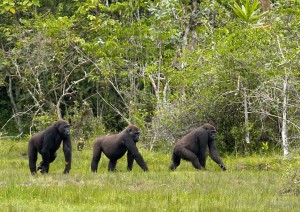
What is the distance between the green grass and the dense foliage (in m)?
2.23

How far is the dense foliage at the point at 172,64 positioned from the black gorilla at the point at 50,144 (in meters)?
2.92

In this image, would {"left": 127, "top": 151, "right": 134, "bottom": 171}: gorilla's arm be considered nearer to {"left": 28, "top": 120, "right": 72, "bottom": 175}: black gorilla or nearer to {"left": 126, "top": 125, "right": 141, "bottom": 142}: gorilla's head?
{"left": 126, "top": 125, "right": 141, "bottom": 142}: gorilla's head

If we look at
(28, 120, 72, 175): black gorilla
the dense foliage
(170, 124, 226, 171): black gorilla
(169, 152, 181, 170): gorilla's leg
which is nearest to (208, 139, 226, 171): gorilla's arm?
(170, 124, 226, 171): black gorilla

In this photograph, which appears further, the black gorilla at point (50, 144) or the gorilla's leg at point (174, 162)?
the gorilla's leg at point (174, 162)

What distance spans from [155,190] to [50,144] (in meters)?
4.15

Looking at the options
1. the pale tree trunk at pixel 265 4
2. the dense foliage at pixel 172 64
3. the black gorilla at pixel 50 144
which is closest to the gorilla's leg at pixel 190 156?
the dense foliage at pixel 172 64

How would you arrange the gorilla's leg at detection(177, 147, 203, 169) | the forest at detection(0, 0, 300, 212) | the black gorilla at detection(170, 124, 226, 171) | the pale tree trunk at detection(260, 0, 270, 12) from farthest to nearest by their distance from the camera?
the pale tree trunk at detection(260, 0, 270, 12) < the black gorilla at detection(170, 124, 226, 171) < the gorilla's leg at detection(177, 147, 203, 169) < the forest at detection(0, 0, 300, 212)

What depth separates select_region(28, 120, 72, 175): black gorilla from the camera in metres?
15.9

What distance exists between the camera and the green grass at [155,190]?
10719 millimetres

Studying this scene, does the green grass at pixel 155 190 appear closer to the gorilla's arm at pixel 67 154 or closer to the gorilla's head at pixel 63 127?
the gorilla's arm at pixel 67 154

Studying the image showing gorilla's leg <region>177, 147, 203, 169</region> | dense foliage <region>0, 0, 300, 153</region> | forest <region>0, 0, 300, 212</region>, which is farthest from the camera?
dense foliage <region>0, 0, 300, 153</region>

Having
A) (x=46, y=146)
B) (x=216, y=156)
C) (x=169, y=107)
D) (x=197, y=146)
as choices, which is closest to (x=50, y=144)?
(x=46, y=146)

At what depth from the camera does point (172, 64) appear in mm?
23828

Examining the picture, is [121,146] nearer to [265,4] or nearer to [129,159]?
[129,159]
